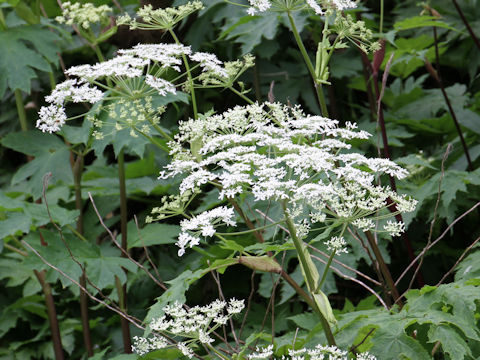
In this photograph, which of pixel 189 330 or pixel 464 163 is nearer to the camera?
pixel 189 330

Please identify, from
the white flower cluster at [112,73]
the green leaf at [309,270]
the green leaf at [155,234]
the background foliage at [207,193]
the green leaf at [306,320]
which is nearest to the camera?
the green leaf at [309,270]

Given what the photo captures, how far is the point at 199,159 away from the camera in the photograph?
5.42 ft

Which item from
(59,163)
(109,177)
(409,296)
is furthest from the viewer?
(109,177)

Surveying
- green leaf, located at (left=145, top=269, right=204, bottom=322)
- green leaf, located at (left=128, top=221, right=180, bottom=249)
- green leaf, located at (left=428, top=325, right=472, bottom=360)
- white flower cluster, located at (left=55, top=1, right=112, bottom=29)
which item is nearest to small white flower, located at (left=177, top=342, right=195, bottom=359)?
green leaf, located at (left=145, top=269, right=204, bottom=322)

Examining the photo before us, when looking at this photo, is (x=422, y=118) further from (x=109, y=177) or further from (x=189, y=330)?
(x=189, y=330)

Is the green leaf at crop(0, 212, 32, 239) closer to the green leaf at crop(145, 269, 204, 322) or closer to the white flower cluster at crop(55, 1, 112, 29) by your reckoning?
the white flower cluster at crop(55, 1, 112, 29)

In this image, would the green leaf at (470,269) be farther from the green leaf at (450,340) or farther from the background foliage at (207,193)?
the green leaf at (450,340)

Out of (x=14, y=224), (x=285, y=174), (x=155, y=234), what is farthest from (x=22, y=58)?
(x=285, y=174)

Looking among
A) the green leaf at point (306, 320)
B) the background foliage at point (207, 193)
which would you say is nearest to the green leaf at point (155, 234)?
the background foliage at point (207, 193)

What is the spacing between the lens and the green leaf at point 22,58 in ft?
8.49

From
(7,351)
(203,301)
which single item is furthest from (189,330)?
(7,351)

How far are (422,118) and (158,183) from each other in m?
1.31

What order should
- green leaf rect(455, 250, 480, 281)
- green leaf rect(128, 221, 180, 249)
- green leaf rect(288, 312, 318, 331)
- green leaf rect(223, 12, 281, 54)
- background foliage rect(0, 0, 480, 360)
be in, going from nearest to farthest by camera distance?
green leaf rect(455, 250, 480, 281), green leaf rect(288, 312, 318, 331), background foliage rect(0, 0, 480, 360), green leaf rect(128, 221, 180, 249), green leaf rect(223, 12, 281, 54)

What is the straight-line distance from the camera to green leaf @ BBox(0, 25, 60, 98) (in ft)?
8.49
